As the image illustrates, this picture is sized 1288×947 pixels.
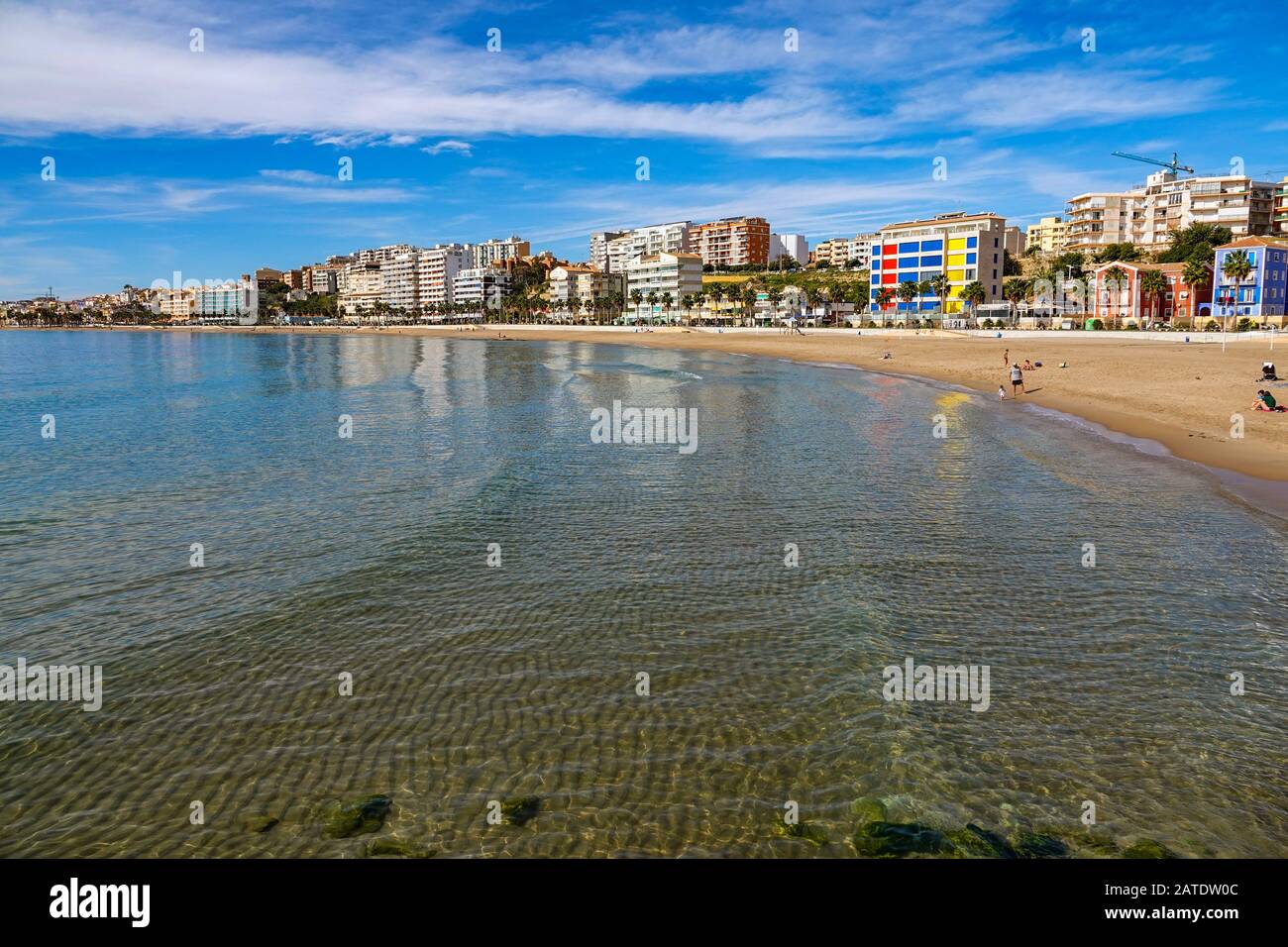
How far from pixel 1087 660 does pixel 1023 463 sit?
1533cm

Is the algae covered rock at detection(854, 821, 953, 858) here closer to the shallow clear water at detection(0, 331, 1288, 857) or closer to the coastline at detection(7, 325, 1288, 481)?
the shallow clear water at detection(0, 331, 1288, 857)

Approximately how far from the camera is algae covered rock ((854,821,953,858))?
717 centimetres

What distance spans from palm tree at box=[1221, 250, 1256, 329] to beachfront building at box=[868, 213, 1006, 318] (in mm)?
35036

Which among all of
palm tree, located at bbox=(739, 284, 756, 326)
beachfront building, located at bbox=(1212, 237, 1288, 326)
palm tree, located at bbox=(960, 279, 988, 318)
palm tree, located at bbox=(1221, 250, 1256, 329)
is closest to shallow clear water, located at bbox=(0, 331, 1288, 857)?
palm tree, located at bbox=(1221, 250, 1256, 329)

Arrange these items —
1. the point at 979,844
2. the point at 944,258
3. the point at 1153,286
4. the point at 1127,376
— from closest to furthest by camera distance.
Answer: the point at 979,844 < the point at 1127,376 < the point at 1153,286 < the point at 944,258

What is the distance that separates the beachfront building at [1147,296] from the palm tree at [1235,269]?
425 centimetres

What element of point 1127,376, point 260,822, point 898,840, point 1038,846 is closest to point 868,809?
point 898,840

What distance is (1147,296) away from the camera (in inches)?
4498

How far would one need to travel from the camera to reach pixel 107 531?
17.5 meters

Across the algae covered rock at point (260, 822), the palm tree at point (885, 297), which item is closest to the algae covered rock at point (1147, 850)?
the algae covered rock at point (260, 822)

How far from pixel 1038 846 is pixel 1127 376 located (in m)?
45.8

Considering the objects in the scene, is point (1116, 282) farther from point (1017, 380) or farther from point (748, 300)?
point (1017, 380)
